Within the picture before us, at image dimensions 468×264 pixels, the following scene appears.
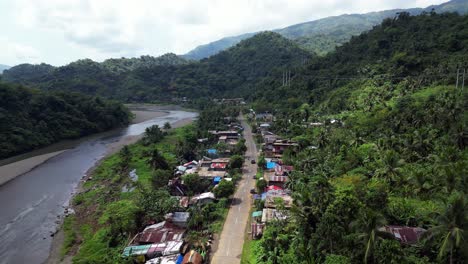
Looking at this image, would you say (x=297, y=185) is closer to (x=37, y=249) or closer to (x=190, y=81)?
(x=37, y=249)

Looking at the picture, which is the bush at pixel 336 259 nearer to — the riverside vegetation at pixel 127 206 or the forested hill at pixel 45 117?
the riverside vegetation at pixel 127 206

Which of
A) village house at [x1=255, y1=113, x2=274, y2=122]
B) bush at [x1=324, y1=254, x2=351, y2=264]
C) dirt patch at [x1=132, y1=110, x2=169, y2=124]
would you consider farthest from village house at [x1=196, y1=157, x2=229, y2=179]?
dirt patch at [x1=132, y1=110, x2=169, y2=124]

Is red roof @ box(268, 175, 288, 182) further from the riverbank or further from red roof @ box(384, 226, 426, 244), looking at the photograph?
the riverbank

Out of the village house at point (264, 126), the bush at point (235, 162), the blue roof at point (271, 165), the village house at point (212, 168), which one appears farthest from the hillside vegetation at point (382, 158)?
the village house at point (212, 168)

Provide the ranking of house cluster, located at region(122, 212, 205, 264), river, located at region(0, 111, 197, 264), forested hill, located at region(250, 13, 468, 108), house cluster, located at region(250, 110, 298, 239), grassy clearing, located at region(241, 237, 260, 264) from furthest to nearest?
forested hill, located at region(250, 13, 468, 108)
river, located at region(0, 111, 197, 264)
house cluster, located at region(250, 110, 298, 239)
house cluster, located at region(122, 212, 205, 264)
grassy clearing, located at region(241, 237, 260, 264)

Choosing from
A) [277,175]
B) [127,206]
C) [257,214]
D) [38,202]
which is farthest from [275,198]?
[38,202]

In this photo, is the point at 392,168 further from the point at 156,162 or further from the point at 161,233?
the point at 156,162
